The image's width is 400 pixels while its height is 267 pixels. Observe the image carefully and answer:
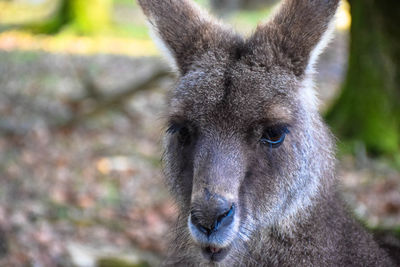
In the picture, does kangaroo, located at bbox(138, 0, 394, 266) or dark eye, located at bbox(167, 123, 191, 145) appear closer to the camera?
kangaroo, located at bbox(138, 0, 394, 266)

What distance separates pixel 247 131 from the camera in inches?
184

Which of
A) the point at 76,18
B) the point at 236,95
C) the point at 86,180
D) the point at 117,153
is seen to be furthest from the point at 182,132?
the point at 76,18

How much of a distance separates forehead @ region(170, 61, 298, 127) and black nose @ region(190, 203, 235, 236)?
755 mm

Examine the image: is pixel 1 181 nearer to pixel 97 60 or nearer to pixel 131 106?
pixel 131 106

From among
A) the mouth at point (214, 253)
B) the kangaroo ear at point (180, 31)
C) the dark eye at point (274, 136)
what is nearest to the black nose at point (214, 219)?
the mouth at point (214, 253)

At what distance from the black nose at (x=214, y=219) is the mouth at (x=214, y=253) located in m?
0.22

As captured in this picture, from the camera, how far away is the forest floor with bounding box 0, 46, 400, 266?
28.5ft

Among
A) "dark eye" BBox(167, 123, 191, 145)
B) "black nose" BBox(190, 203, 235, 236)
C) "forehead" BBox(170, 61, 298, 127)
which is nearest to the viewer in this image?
"black nose" BBox(190, 203, 235, 236)

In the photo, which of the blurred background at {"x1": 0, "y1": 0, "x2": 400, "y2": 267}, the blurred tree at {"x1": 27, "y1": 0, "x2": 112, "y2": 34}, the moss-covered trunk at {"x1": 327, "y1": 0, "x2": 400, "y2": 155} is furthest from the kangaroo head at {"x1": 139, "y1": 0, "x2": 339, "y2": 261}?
the blurred tree at {"x1": 27, "y1": 0, "x2": 112, "y2": 34}

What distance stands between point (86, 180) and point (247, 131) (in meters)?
A: 7.68

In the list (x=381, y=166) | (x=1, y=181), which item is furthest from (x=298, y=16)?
(x=1, y=181)

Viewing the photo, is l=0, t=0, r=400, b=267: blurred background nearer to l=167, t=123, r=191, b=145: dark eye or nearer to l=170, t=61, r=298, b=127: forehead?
l=167, t=123, r=191, b=145: dark eye

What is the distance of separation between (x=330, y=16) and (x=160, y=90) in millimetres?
13619

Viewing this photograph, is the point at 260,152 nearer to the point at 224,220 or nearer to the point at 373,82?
the point at 224,220
